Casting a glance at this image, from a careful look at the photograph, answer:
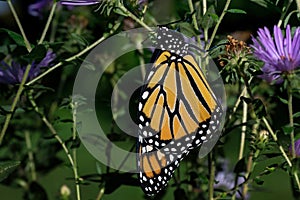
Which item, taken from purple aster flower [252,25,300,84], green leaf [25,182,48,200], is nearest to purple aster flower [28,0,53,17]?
green leaf [25,182,48,200]

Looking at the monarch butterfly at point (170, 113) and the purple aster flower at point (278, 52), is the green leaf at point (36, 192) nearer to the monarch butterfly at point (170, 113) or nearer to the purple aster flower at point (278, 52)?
the monarch butterfly at point (170, 113)

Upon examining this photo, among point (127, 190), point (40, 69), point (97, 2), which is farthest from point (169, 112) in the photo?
point (127, 190)

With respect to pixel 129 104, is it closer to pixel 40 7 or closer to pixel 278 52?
pixel 40 7

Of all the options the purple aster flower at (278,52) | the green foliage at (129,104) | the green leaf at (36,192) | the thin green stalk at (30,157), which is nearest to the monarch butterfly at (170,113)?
the green foliage at (129,104)

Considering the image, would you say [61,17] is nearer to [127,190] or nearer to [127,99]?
[127,99]

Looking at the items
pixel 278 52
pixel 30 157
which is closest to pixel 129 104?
pixel 30 157

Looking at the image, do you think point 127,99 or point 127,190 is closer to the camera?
point 127,99
